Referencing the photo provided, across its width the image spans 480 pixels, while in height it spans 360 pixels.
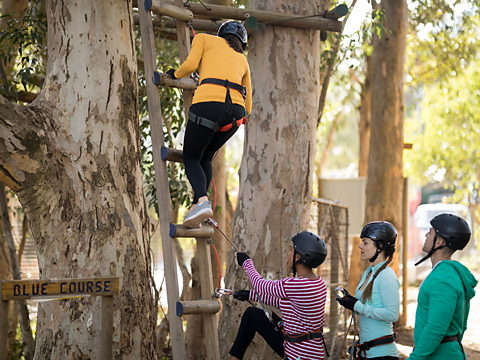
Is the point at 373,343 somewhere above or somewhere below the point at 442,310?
below

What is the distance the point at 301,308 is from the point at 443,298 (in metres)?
1.08

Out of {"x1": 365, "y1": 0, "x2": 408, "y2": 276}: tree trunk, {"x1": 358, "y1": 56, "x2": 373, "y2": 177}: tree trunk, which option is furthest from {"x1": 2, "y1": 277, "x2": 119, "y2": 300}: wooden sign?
{"x1": 358, "y1": 56, "x2": 373, "y2": 177}: tree trunk

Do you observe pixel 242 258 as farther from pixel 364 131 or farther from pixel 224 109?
pixel 364 131

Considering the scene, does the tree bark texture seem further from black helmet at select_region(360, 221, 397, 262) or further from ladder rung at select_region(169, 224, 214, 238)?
black helmet at select_region(360, 221, 397, 262)

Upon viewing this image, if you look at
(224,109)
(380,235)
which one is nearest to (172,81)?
(224,109)

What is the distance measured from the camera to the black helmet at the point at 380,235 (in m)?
3.48

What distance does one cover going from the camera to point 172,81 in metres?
3.76

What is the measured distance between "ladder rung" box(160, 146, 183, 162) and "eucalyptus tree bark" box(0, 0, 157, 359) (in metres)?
0.27

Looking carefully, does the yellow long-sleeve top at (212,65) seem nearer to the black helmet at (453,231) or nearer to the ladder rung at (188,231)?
the ladder rung at (188,231)

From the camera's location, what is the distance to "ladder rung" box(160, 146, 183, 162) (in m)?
3.68

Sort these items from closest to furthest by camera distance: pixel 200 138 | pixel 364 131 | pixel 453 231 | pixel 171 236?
pixel 453 231
pixel 171 236
pixel 200 138
pixel 364 131

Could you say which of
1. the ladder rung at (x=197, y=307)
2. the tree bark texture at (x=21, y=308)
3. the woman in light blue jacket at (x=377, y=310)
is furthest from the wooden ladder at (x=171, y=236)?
the tree bark texture at (x=21, y=308)

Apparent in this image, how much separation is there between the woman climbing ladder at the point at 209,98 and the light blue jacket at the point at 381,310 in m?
1.30

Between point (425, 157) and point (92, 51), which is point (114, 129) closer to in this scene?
point (92, 51)
